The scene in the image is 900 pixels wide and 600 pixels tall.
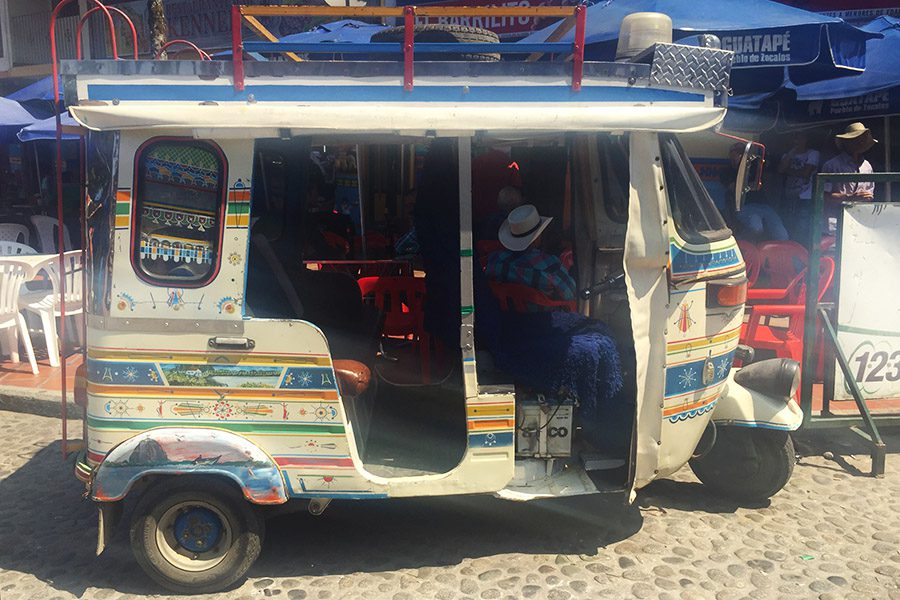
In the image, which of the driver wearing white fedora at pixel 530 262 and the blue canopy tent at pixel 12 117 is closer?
the driver wearing white fedora at pixel 530 262

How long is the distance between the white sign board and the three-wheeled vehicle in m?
1.41

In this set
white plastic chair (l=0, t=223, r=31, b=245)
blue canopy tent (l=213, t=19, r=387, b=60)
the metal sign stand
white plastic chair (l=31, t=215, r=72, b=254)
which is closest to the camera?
the metal sign stand

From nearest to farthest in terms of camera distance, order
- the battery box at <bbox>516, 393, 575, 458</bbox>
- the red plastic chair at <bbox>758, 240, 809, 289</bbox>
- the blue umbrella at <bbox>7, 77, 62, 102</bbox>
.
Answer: the battery box at <bbox>516, 393, 575, 458</bbox>, the red plastic chair at <bbox>758, 240, 809, 289</bbox>, the blue umbrella at <bbox>7, 77, 62, 102</bbox>

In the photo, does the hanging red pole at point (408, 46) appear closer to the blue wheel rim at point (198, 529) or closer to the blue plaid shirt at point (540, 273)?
the blue plaid shirt at point (540, 273)

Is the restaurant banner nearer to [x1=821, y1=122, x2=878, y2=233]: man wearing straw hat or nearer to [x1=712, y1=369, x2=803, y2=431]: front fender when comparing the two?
[x1=821, y1=122, x2=878, y2=233]: man wearing straw hat

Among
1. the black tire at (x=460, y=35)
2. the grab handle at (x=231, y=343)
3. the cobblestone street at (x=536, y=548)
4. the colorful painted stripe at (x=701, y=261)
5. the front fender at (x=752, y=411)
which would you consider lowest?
the cobblestone street at (x=536, y=548)

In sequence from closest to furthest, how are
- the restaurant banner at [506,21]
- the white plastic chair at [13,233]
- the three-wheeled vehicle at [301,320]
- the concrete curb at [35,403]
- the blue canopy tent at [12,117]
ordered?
the three-wheeled vehicle at [301,320] → the concrete curb at [35,403] → the blue canopy tent at [12,117] → the white plastic chair at [13,233] → the restaurant banner at [506,21]

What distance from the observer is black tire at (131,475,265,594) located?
3.52m

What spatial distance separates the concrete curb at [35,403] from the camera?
6246 mm

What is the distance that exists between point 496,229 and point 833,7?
8.47m

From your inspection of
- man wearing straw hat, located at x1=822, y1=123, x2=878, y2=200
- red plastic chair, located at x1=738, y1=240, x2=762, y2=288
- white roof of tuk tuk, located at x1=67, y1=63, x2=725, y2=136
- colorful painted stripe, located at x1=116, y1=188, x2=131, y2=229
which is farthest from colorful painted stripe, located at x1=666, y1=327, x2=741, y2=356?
man wearing straw hat, located at x1=822, y1=123, x2=878, y2=200

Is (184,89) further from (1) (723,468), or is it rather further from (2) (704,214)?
(1) (723,468)

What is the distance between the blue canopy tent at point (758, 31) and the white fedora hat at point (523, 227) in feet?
9.87

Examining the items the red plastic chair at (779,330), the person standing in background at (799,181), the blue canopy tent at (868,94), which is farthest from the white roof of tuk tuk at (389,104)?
the person standing in background at (799,181)
